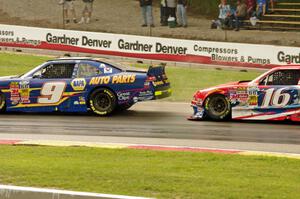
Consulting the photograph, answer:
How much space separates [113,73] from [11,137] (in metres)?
3.99

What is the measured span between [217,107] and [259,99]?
3.46ft

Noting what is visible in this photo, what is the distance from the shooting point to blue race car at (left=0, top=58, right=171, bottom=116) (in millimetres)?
18094

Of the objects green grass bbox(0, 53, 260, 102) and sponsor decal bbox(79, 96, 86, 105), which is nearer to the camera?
sponsor decal bbox(79, 96, 86, 105)

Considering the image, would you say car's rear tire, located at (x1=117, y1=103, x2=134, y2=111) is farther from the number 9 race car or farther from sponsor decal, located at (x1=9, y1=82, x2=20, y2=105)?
sponsor decal, located at (x1=9, y1=82, x2=20, y2=105)

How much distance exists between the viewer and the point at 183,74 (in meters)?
29.3

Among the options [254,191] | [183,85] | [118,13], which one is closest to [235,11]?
[118,13]

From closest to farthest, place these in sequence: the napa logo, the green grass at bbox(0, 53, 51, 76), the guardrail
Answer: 1. the guardrail
2. the napa logo
3. the green grass at bbox(0, 53, 51, 76)

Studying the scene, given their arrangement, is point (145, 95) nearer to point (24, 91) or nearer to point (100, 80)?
point (100, 80)

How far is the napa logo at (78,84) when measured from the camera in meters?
18.4

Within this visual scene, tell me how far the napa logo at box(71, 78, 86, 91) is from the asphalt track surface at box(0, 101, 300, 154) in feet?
2.27

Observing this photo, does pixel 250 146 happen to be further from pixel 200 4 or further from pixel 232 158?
pixel 200 4

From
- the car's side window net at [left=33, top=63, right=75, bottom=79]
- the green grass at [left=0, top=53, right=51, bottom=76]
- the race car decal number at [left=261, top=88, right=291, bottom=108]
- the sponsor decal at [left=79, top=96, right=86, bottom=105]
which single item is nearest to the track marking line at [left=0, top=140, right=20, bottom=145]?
the sponsor decal at [left=79, top=96, right=86, bottom=105]

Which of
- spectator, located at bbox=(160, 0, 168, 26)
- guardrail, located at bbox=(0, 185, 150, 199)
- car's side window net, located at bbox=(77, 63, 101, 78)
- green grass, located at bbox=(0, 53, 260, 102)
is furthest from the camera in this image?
spectator, located at bbox=(160, 0, 168, 26)

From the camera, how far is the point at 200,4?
40.7 m
